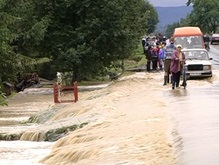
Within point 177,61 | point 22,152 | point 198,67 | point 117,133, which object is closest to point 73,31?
point 198,67

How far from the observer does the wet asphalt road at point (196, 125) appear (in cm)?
1086

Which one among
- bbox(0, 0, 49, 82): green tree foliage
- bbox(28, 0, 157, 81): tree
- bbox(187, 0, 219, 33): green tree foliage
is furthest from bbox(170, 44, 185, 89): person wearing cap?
bbox(187, 0, 219, 33): green tree foliage

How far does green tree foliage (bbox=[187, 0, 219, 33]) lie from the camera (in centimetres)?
10938

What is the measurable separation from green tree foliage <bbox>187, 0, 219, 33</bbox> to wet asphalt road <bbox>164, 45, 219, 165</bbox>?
87.4 m

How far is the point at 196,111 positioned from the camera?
56.4ft

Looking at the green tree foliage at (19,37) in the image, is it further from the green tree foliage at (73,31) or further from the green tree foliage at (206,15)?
the green tree foliage at (206,15)

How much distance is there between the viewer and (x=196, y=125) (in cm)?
1444

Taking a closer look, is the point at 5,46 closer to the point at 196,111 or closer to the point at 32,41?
the point at 32,41

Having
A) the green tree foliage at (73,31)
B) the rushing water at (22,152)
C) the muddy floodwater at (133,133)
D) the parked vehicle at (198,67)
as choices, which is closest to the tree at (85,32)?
the green tree foliage at (73,31)

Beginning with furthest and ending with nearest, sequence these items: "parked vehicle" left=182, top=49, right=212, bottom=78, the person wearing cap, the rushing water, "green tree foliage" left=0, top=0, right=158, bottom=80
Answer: "green tree foliage" left=0, top=0, right=158, bottom=80 < "parked vehicle" left=182, top=49, right=212, bottom=78 < the person wearing cap < the rushing water

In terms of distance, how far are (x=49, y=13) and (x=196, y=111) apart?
24.7 m

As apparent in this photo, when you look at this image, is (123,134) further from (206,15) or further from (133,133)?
(206,15)

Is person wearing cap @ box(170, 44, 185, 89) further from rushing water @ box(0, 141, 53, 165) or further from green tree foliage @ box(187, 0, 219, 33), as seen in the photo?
green tree foliage @ box(187, 0, 219, 33)

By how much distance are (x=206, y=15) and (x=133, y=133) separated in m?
97.8
